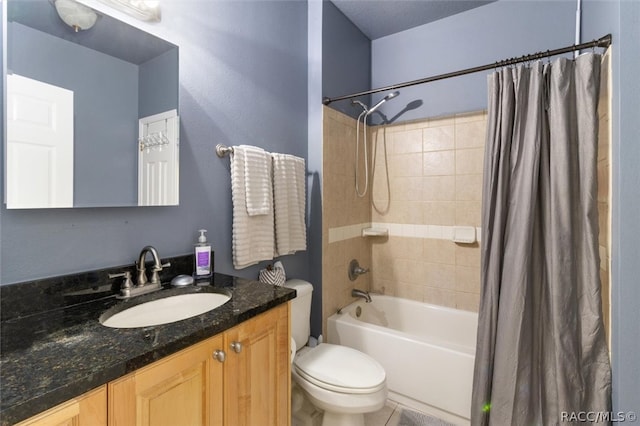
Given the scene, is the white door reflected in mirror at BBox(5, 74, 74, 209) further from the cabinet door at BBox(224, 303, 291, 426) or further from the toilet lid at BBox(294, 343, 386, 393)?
the toilet lid at BBox(294, 343, 386, 393)

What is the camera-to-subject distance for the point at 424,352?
5.53 feet

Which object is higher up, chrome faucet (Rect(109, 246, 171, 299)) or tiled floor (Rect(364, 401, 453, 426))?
chrome faucet (Rect(109, 246, 171, 299))

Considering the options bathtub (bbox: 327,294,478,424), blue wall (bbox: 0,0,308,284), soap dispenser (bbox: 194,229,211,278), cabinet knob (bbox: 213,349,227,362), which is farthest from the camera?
bathtub (bbox: 327,294,478,424)

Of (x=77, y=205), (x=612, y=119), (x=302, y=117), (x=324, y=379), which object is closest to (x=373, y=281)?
(x=324, y=379)

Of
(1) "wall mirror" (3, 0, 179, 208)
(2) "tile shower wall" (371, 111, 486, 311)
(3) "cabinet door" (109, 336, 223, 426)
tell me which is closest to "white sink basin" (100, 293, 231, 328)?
(3) "cabinet door" (109, 336, 223, 426)

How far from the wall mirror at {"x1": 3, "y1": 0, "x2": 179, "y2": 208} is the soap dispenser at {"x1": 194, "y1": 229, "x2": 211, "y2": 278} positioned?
0.21 metres

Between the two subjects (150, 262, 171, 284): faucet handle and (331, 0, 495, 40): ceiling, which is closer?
(150, 262, 171, 284): faucet handle

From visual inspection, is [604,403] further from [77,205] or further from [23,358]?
[77,205]

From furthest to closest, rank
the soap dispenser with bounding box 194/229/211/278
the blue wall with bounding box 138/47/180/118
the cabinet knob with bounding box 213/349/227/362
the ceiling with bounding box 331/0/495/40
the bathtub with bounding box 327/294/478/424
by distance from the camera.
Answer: the ceiling with bounding box 331/0/495/40 → the bathtub with bounding box 327/294/478/424 → the soap dispenser with bounding box 194/229/211/278 → the blue wall with bounding box 138/47/180/118 → the cabinet knob with bounding box 213/349/227/362

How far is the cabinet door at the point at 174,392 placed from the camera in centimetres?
64

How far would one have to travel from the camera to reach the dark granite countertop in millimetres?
→ 530

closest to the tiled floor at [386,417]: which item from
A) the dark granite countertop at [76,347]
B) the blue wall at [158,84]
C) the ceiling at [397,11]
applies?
the dark granite countertop at [76,347]

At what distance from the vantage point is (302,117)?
6.52 feet

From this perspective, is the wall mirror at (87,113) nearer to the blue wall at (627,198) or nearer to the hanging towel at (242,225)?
the hanging towel at (242,225)
